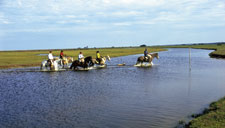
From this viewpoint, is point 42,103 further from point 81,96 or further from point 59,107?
point 81,96

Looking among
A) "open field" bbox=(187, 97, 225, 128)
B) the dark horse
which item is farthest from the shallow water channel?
the dark horse

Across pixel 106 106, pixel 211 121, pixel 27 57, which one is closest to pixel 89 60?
pixel 106 106

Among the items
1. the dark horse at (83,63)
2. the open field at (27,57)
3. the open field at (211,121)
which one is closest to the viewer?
the open field at (211,121)

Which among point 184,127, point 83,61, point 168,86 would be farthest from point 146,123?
point 83,61

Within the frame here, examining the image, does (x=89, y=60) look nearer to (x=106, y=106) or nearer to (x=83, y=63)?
(x=83, y=63)

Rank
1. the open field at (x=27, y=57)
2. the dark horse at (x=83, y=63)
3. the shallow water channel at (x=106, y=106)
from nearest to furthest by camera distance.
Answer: the shallow water channel at (x=106, y=106) < the dark horse at (x=83, y=63) < the open field at (x=27, y=57)

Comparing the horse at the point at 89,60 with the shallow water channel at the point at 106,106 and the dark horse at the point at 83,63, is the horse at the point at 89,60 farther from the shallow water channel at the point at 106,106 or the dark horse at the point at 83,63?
the shallow water channel at the point at 106,106

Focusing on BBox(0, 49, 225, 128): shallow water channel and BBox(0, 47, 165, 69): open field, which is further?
BBox(0, 47, 165, 69): open field

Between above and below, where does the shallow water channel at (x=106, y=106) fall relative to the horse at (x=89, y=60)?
below

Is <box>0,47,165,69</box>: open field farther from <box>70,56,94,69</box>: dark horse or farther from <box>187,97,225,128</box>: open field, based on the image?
<box>187,97,225,128</box>: open field

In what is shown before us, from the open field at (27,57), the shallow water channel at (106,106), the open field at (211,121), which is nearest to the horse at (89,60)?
the open field at (27,57)

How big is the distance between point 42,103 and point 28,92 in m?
3.97

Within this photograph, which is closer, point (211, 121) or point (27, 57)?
point (211, 121)

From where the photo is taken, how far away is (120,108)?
11.8 meters
